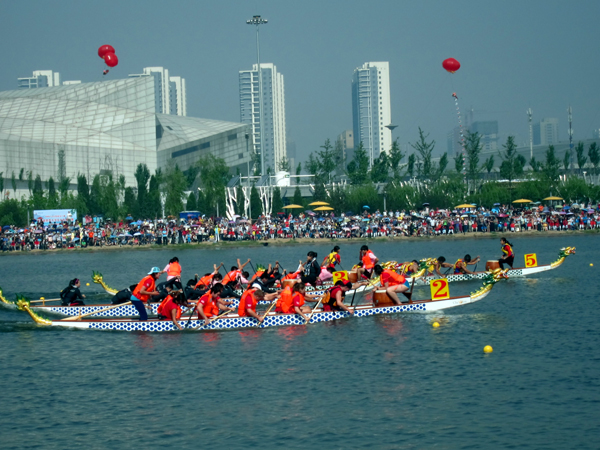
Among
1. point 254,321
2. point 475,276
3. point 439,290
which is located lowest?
point 254,321

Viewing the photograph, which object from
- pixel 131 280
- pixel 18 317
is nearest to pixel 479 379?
pixel 18 317

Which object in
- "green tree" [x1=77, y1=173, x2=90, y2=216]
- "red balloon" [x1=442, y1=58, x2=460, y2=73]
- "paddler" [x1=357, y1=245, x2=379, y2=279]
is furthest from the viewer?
"green tree" [x1=77, y1=173, x2=90, y2=216]

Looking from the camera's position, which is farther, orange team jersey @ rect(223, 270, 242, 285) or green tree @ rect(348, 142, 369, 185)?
green tree @ rect(348, 142, 369, 185)

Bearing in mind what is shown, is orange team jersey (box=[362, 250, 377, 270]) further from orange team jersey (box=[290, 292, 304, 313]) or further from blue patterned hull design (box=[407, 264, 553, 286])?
orange team jersey (box=[290, 292, 304, 313])

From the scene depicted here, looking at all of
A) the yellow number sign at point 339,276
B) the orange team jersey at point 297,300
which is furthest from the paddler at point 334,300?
the yellow number sign at point 339,276

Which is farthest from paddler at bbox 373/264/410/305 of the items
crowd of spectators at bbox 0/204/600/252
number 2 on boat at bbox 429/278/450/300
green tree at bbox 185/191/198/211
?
green tree at bbox 185/191/198/211

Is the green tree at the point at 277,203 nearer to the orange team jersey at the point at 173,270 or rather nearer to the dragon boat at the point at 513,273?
the dragon boat at the point at 513,273

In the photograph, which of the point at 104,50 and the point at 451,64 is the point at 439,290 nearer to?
the point at 451,64

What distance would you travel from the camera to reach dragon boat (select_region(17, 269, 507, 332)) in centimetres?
2214

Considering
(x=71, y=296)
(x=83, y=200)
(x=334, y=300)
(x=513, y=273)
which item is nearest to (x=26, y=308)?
(x=71, y=296)

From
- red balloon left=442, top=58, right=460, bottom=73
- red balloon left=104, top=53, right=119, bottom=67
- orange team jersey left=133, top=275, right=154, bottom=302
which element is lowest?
orange team jersey left=133, top=275, right=154, bottom=302

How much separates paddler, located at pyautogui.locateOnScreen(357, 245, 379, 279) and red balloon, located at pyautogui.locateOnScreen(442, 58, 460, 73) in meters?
44.3

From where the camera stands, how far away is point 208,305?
72.7 ft

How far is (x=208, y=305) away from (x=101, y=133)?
10144cm
